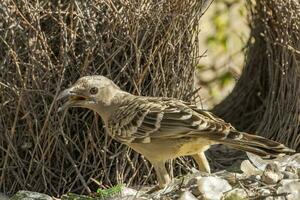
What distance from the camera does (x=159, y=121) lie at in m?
5.59

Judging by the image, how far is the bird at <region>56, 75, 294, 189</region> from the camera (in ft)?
17.9

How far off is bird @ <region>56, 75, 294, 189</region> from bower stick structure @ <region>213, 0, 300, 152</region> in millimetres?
976

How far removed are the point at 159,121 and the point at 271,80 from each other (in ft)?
5.21

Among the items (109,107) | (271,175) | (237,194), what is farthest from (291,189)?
(109,107)

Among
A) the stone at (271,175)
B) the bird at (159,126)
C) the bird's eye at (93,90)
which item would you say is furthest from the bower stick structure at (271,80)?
the bird's eye at (93,90)

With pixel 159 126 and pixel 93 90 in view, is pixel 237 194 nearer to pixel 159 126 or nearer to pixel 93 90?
pixel 159 126

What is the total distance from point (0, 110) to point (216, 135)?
1.36 meters

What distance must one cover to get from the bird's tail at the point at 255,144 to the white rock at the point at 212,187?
0.30 metres

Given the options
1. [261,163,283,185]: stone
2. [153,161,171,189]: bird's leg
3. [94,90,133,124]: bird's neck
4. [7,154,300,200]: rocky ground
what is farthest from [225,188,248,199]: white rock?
[94,90,133,124]: bird's neck

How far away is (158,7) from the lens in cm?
600

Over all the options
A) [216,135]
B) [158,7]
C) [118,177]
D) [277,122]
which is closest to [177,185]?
[216,135]

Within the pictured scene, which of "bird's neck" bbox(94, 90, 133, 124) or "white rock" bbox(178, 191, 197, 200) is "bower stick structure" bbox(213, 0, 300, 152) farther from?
"white rock" bbox(178, 191, 197, 200)

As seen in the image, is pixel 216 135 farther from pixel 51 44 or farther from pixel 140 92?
pixel 51 44

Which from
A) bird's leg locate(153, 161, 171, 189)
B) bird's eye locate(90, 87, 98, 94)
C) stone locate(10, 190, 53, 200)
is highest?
bird's eye locate(90, 87, 98, 94)
